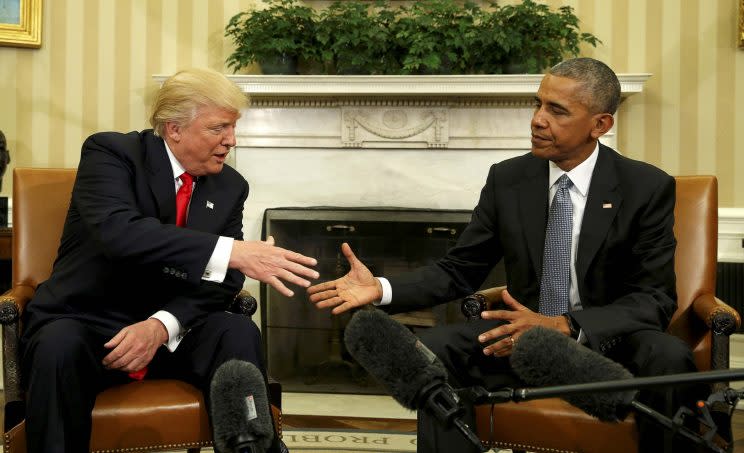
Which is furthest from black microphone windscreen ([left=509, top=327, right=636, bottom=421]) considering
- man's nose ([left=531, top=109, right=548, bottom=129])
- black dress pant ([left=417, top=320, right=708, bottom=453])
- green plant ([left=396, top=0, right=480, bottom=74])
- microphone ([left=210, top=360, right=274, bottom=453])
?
green plant ([left=396, top=0, right=480, bottom=74])

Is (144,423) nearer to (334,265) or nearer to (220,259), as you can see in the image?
(220,259)

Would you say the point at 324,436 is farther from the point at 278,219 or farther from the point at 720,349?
Answer: the point at 720,349

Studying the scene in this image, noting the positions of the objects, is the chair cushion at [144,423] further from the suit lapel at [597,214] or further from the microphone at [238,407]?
the suit lapel at [597,214]

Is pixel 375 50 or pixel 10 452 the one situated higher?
pixel 375 50

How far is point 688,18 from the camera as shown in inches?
178

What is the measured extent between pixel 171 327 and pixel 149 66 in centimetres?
281

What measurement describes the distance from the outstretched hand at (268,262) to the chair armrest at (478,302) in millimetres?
611

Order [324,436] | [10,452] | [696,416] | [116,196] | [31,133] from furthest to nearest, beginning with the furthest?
[31,133] → [324,436] → [116,196] → [10,452] → [696,416]

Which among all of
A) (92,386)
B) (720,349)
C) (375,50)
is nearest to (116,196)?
(92,386)

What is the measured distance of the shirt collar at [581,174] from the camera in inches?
104

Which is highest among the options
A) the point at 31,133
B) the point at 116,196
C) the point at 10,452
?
the point at 31,133

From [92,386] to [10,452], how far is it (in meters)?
0.26

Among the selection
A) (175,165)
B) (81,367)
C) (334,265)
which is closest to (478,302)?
(175,165)

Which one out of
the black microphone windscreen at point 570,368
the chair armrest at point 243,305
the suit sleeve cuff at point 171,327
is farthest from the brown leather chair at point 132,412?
the black microphone windscreen at point 570,368
